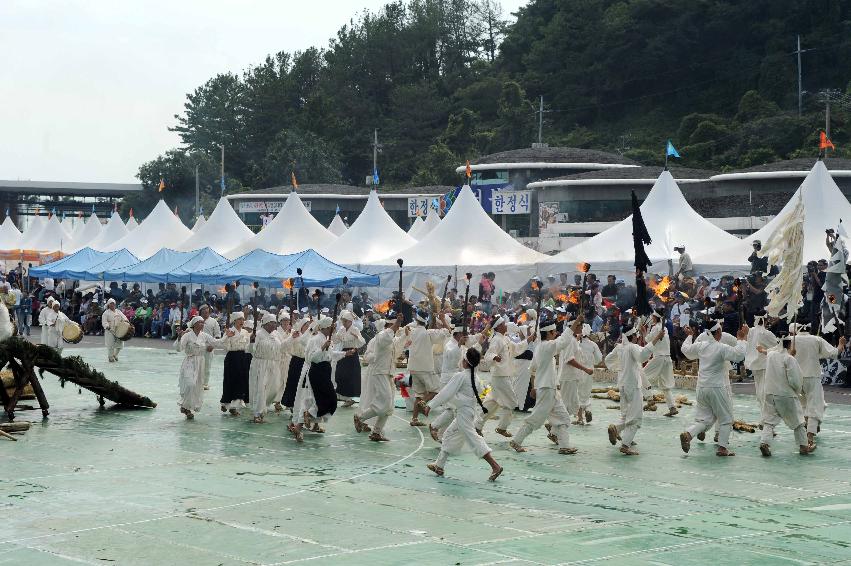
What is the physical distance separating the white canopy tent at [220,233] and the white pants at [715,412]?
87.3ft

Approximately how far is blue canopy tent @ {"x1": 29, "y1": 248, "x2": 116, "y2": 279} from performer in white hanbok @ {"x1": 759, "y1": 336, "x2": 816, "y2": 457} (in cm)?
2989

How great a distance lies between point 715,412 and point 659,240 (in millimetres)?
14746

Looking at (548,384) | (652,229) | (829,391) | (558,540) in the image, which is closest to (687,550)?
(558,540)

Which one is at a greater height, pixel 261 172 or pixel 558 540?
pixel 261 172

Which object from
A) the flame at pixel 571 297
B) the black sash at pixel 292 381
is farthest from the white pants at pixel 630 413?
the flame at pixel 571 297

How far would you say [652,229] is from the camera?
102 ft

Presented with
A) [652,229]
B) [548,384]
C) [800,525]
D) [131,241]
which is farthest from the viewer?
[131,241]

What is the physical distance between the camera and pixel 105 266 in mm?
41531

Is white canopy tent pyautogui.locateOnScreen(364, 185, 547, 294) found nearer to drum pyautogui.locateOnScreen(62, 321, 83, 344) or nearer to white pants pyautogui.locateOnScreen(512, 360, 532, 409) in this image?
drum pyautogui.locateOnScreen(62, 321, 83, 344)

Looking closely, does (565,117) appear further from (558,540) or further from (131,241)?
(558,540)

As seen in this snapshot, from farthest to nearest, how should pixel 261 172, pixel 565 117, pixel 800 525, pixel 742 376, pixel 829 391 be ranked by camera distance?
pixel 261 172 → pixel 565 117 → pixel 742 376 → pixel 829 391 → pixel 800 525

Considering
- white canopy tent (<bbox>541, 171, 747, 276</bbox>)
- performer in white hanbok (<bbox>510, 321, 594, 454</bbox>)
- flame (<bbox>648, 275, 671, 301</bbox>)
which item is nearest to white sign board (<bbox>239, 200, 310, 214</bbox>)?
white canopy tent (<bbox>541, 171, 747, 276</bbox>)

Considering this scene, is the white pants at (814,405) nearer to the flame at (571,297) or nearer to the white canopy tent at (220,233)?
the flame at (571,297)

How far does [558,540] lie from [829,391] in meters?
13.8
